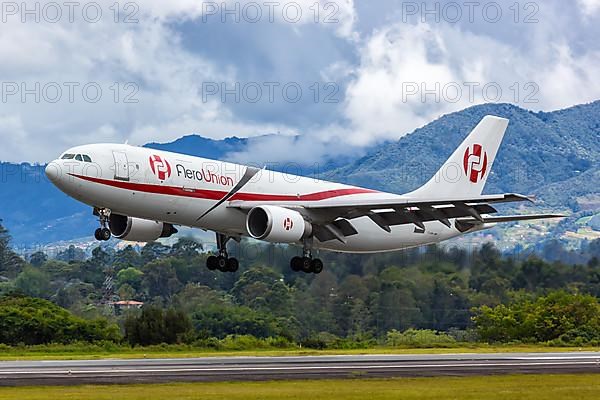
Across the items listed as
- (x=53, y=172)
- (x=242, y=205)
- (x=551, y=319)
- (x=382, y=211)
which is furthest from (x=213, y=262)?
(x=551, y=319)

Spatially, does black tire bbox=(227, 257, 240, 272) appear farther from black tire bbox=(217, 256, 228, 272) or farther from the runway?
the runway

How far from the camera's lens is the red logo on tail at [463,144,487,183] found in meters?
58.1

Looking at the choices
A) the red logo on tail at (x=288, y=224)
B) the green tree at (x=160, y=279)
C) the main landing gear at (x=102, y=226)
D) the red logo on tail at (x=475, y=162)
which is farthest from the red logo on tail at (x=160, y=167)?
the green tree at (x=160, y=279)

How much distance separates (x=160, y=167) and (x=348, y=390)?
48.6 ft

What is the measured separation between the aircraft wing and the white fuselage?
0.38 meters

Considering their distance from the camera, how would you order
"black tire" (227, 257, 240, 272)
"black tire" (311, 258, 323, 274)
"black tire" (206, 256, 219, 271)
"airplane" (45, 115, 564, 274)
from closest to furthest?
"airplane" (45, 115, 564, 274)
"black tire" (311, 258, 323, 274)
"black tire" (227, 257, 240, 272)
"black tire" (206, 256, 219, 271)

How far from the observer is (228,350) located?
192 feet

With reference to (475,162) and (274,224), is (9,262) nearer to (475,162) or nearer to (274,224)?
(475,162)

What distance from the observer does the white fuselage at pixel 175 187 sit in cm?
4206

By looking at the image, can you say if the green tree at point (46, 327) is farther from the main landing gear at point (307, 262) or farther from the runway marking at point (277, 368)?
the runway marking at point (277, 368)

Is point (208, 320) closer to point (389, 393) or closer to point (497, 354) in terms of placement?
point (497, 354)

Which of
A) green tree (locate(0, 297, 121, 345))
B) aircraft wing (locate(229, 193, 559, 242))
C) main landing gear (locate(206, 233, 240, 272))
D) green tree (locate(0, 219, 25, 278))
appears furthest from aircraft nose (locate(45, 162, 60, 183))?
green tree (locate(0, 219, 25, 278))

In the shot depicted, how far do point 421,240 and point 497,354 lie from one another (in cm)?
668

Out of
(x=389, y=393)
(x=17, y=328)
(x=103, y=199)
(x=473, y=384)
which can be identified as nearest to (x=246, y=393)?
(x=389, y=393)
